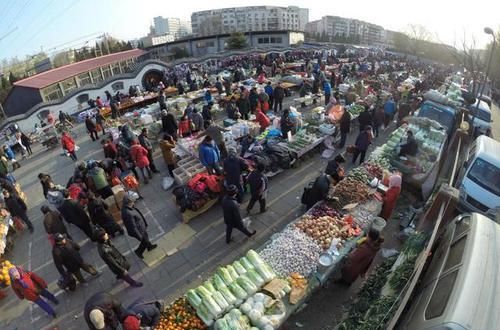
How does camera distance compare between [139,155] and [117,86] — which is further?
[117,86]

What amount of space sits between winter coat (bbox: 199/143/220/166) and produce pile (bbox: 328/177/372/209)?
369 centimetres

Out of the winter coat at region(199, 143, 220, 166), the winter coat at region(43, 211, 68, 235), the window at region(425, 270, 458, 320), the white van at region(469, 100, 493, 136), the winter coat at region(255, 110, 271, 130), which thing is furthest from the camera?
the white van at region(469, 100, 493, 136)

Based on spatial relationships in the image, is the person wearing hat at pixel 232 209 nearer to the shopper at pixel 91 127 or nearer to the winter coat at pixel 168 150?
the winter coat at pixel 168 150

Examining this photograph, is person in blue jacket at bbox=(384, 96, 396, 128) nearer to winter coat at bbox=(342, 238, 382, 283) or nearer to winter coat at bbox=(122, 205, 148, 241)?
winter coat at bbox=(342, 238, 382, 283)

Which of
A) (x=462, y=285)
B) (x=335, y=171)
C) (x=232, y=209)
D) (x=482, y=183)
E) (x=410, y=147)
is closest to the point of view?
(x=462, y=285)

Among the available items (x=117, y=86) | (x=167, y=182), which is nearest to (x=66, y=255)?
(x=167, y=182)

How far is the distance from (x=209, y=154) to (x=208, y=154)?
0.03 m

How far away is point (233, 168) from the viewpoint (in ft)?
24.9

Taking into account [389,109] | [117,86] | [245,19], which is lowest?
[389,109]

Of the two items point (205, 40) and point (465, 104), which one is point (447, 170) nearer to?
point (465, 104)

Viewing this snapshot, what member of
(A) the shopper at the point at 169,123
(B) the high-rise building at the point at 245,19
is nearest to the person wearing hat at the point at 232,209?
(A) the shopper at the point at 169,123

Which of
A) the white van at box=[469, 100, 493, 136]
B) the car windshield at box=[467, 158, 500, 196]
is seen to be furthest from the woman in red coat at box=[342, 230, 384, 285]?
the white van at box=[469, 100, 493, 136]

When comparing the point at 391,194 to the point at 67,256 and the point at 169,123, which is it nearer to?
the point at 67,256

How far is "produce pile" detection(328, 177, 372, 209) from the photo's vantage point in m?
6.91
